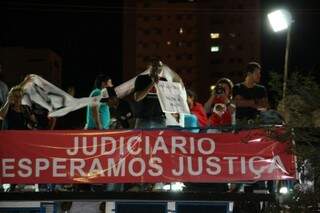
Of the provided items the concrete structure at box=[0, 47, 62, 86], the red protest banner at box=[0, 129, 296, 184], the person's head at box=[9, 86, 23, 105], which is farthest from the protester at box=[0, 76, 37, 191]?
the concrete structure at box=[0, 47, 62, 86]

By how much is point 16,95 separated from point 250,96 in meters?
3.46

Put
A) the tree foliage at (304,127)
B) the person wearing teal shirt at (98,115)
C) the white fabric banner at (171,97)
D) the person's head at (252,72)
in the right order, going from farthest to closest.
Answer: the person wearing teal shirt at (98,115)
the person's head at (252,72)
the white fabric banner at (171,97)
the tree foliage at (304,127)

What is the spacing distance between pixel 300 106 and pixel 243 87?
2044 mm

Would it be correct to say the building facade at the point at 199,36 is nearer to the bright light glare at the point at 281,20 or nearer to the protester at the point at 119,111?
the bright light glare at the point at 281,20

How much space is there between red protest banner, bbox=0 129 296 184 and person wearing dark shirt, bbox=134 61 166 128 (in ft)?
3.12

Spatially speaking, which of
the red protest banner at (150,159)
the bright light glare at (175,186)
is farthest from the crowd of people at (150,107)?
the bright light glare at (175,186)

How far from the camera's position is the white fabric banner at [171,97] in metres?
9.26

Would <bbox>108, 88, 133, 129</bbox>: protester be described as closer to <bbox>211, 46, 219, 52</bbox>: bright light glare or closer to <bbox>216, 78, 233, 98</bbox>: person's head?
<bbox>216, 78, 233, 98</bbox>: person's head

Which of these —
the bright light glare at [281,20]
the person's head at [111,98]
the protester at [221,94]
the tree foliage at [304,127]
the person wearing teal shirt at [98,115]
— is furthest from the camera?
the bright light glare at [281,20]

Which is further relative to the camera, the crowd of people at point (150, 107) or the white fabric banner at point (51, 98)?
the white fabric banner at point (51, 98)

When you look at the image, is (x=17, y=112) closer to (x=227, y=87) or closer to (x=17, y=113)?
(x=17, y=113)

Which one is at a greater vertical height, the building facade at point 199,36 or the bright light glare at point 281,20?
the building facade at point 199,36

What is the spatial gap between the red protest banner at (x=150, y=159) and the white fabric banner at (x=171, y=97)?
2.86 feet

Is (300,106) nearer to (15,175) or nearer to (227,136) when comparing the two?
(227,136)
